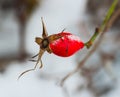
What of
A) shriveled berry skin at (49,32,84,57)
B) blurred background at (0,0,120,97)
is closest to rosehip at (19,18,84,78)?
shriveled berry skin at (49,32,84,57)

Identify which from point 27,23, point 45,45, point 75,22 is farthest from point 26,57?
point 45,45

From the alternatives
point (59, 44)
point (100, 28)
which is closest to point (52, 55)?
point (100, 28)

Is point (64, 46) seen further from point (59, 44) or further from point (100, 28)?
point (100, 28)

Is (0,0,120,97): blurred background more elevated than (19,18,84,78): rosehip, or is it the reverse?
(19,18,84,78): rosehip

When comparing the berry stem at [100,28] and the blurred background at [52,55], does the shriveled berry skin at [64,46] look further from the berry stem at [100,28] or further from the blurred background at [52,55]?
the blurred background at [52,55]

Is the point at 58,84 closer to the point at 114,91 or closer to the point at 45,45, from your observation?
the point at 114,91

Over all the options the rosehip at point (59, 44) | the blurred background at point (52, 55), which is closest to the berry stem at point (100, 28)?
the rosehip at point (59, 44)

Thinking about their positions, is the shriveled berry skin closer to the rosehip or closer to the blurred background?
the rosehip
